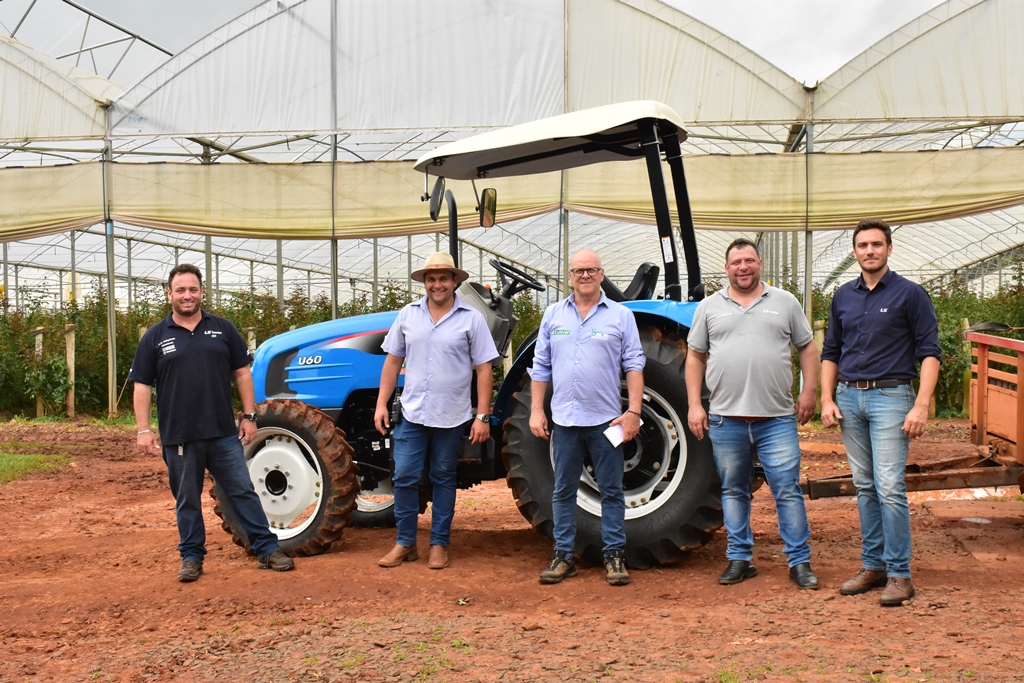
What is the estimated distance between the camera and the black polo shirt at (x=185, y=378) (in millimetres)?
5117

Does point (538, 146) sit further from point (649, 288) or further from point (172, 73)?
point (172, 73)

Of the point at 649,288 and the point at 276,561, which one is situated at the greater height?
the point at 649,288

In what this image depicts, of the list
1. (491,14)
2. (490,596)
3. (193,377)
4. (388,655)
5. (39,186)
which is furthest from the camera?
(39,186)

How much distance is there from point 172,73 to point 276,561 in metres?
9.40

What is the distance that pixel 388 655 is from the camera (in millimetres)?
3805

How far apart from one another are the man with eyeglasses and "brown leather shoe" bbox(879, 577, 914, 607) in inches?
45.1

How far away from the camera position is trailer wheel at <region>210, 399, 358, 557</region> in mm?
5457

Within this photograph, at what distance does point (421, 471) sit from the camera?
17.4ft

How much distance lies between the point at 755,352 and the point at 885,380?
0.57 meters

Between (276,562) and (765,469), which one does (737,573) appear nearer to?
(765,469)

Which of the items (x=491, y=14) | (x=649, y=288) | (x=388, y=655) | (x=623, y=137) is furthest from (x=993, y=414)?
(x=491, y=14)

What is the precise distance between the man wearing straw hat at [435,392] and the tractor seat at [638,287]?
0.79 metres

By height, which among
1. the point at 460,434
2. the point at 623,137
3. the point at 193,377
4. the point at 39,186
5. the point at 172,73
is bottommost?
the point at 460,434

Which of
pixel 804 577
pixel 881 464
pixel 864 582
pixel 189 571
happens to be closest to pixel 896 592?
pixel 864 582
